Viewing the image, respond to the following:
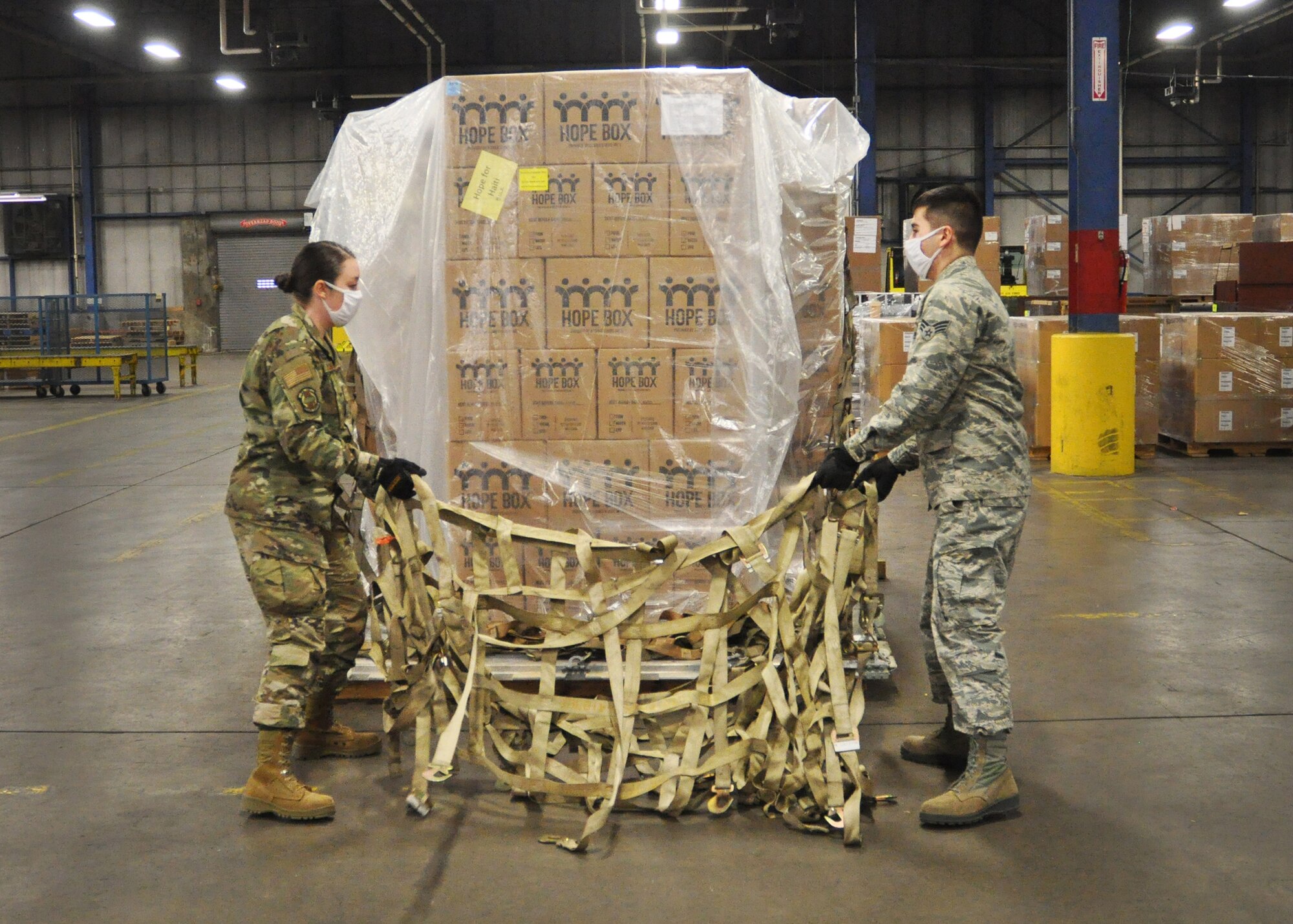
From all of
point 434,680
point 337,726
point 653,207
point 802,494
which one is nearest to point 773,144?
point 653,207

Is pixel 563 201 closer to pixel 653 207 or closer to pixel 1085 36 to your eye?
pixel 653 207

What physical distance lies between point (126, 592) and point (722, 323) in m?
3.82

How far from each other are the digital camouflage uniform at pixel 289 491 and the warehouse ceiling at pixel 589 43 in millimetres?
22584

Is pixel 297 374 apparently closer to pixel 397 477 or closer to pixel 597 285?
pixel 397 477

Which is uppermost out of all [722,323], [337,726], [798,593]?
[722,323]

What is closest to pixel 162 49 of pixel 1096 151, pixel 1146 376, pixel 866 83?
pixel 866 83

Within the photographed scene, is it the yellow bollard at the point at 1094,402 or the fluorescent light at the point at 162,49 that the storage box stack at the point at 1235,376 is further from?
the fluorescent light at the point at 162,49

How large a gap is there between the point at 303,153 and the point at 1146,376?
2298 cm

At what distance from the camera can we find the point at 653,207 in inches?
172

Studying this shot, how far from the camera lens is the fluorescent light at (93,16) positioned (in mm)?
20484

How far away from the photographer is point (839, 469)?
134 inches

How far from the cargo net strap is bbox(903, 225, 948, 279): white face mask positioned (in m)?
0.69

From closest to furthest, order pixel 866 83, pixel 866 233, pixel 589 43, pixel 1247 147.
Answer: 1. pixel 866 233
2. pixel 866 83
3. pixel 589 43
4. pixel 1247 147

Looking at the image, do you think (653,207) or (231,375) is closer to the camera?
(653,207)
